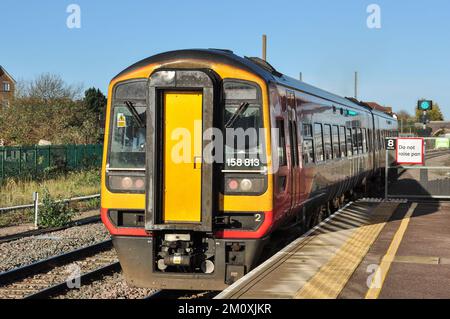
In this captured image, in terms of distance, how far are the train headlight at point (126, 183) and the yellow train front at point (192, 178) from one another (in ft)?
0.05

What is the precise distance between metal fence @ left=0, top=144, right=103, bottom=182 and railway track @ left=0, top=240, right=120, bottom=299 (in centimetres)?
1526

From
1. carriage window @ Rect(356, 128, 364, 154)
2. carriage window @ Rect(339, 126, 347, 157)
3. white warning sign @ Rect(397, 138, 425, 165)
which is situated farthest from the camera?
white warning sign @ Rect(397, 138, 425, 165)

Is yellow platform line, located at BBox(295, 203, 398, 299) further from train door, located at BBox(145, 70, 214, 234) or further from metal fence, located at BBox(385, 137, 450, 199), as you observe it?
metal fence, located at BBox(385, 137, 450, 199)

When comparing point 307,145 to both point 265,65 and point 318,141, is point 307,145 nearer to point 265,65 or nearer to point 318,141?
point 318,141

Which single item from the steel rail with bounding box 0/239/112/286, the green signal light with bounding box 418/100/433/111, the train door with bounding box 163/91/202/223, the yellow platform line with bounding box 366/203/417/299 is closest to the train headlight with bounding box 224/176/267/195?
the train door with bounding box 163/91/202/223

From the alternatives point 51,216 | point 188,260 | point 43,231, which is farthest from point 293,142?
point 51,216

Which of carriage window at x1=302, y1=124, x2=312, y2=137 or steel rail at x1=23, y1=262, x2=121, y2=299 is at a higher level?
carriage window at x1=302, y1=124, x2=312, y2=137

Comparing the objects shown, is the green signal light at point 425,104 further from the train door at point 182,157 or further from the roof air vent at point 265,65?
the train door at point 182,157

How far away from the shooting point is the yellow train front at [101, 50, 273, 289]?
7883 millimetres

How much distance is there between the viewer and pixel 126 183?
8250 mm

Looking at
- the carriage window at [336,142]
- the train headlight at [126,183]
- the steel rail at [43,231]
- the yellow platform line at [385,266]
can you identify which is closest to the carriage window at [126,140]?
the train headlight at [126,183]

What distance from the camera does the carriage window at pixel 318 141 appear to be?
37.5 feet
